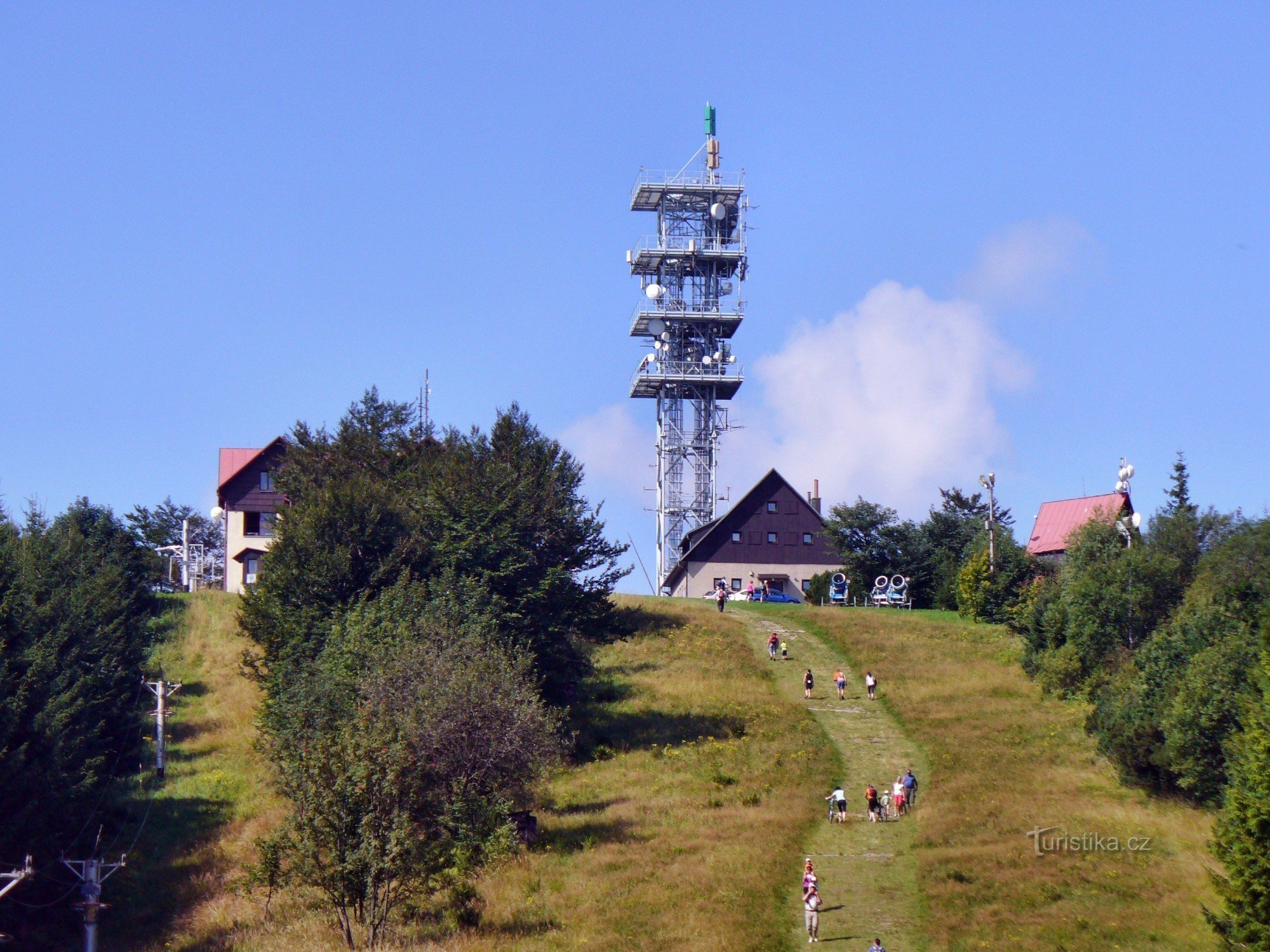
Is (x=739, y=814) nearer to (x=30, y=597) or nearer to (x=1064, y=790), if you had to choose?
(x=1064, y=790)

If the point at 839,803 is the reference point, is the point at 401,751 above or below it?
above

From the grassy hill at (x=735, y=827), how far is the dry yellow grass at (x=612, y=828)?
0.32 ft

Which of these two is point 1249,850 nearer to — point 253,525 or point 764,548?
point 764,548

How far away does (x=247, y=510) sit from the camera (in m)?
80.0

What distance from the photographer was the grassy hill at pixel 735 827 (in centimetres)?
3041

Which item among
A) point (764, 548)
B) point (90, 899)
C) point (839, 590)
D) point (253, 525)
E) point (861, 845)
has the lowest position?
point (90, 899)

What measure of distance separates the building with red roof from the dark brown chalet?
2785 centimetres

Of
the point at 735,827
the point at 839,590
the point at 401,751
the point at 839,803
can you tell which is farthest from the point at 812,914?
the point at 839,590

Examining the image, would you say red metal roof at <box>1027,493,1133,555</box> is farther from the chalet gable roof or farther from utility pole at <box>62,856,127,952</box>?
utility pole at <box>62,856,127,952</box>

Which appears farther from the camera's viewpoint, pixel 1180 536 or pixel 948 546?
pixel 948 546

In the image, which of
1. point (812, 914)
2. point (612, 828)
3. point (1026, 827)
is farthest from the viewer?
point (612, 828)

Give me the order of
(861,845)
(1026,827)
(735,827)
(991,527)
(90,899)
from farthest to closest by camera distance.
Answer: (991,527) → (735,827) → (1026,827) → (861,845) → (90,899)

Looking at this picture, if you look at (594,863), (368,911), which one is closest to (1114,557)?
(594,863)

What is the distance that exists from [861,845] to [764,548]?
52039 mm
